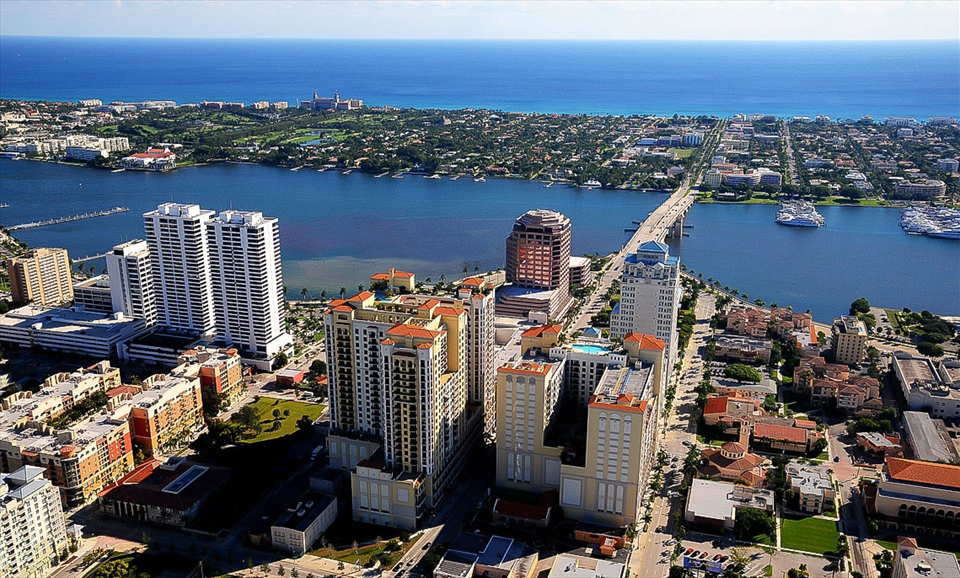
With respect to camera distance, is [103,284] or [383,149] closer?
[103,284]

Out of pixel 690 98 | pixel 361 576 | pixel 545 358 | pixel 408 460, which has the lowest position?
pixel 361 576

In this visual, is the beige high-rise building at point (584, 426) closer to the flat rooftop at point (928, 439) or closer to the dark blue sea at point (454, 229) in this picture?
the flat rooftop at point (928, 439)

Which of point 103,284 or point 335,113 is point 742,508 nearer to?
point 103,284

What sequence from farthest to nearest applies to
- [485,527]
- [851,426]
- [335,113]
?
[335,113] < [851,426] < [485,527]

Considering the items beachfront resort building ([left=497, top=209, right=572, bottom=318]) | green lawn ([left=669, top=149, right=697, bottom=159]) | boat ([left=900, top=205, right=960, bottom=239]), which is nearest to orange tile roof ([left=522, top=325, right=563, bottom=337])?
beachfront resort building ([left=497, top=209, right=572, bottom=318])

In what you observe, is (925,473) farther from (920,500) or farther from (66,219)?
(66,219)

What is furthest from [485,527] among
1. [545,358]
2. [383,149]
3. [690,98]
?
[690,98]
